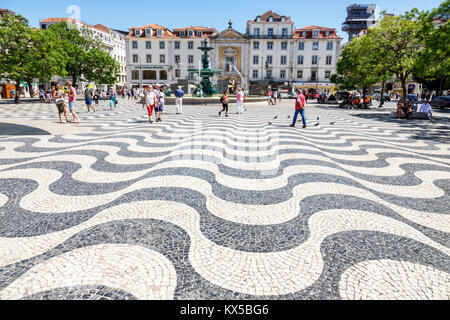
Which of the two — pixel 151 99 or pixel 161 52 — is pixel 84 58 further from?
pixel 151 99

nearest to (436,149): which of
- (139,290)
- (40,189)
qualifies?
(139,290)

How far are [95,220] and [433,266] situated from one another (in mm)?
3167

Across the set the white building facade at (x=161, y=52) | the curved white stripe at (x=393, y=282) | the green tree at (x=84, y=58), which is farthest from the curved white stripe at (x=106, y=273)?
the white building facade at (x=161, y=52)

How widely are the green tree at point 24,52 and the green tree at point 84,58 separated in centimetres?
631

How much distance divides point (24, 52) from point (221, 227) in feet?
98.1

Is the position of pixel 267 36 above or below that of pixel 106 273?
above

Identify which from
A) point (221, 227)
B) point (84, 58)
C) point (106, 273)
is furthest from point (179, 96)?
point (84, 58)

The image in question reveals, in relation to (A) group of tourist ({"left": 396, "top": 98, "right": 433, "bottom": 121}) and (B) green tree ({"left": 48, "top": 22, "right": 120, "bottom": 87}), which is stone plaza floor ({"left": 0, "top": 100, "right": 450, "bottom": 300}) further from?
(B) green tree ({"left": 48, "top": 22, "right": 120, "bottom": 87})

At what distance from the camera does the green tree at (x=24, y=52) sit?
23688 mm

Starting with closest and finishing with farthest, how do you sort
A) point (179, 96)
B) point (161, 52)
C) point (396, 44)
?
point (179, 96), point (396, 44), point (161, 52)

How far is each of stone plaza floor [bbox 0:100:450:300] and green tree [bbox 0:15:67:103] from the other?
78.8ft

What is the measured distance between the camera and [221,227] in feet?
9.35

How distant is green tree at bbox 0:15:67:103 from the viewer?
933 inches
